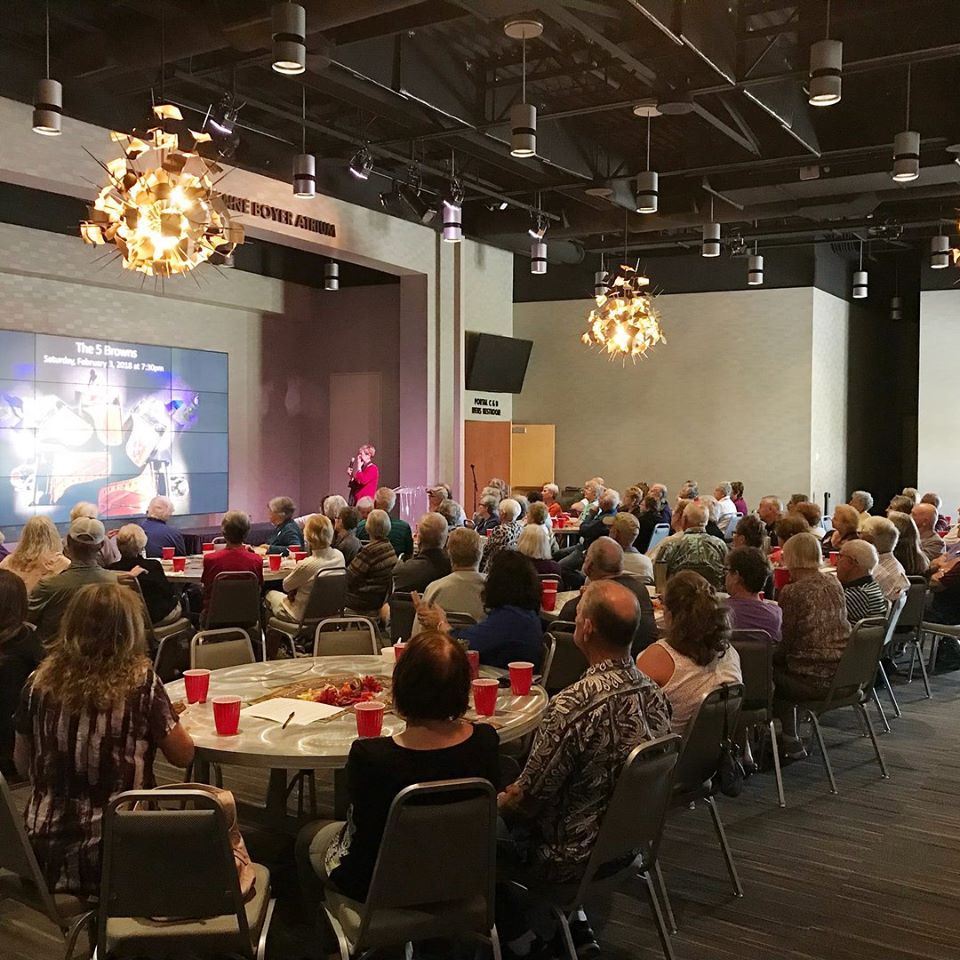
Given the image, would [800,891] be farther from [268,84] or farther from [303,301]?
[303,301]

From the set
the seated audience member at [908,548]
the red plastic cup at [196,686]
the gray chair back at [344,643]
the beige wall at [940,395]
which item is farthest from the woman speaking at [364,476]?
the red plastic cup at [196,686]

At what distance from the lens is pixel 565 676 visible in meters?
4.52

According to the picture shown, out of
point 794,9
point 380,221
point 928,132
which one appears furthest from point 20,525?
point 928,132

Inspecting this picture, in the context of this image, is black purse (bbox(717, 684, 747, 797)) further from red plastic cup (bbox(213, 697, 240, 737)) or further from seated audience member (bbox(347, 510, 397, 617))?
seated audience member (bbox(347, 510, 397, 617))

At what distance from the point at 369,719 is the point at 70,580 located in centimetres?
298

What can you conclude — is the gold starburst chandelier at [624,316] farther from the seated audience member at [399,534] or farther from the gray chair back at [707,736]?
the gray chair back at [707,736]

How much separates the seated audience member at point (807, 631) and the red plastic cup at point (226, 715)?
10.1 ft

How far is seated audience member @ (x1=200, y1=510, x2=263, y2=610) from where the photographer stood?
671 cm

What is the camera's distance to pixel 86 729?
9.00 feet

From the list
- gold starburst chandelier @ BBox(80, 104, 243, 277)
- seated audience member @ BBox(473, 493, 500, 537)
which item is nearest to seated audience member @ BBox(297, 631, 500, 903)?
gold starburst chandelier @ BBox(80, 104, 243, 277)

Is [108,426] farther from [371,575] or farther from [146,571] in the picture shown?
[371,575]

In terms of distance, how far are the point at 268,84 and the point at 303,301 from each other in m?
6.41

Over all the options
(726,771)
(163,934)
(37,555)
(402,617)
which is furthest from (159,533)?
(163,934)

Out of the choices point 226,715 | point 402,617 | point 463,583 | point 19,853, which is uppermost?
point 463,583
